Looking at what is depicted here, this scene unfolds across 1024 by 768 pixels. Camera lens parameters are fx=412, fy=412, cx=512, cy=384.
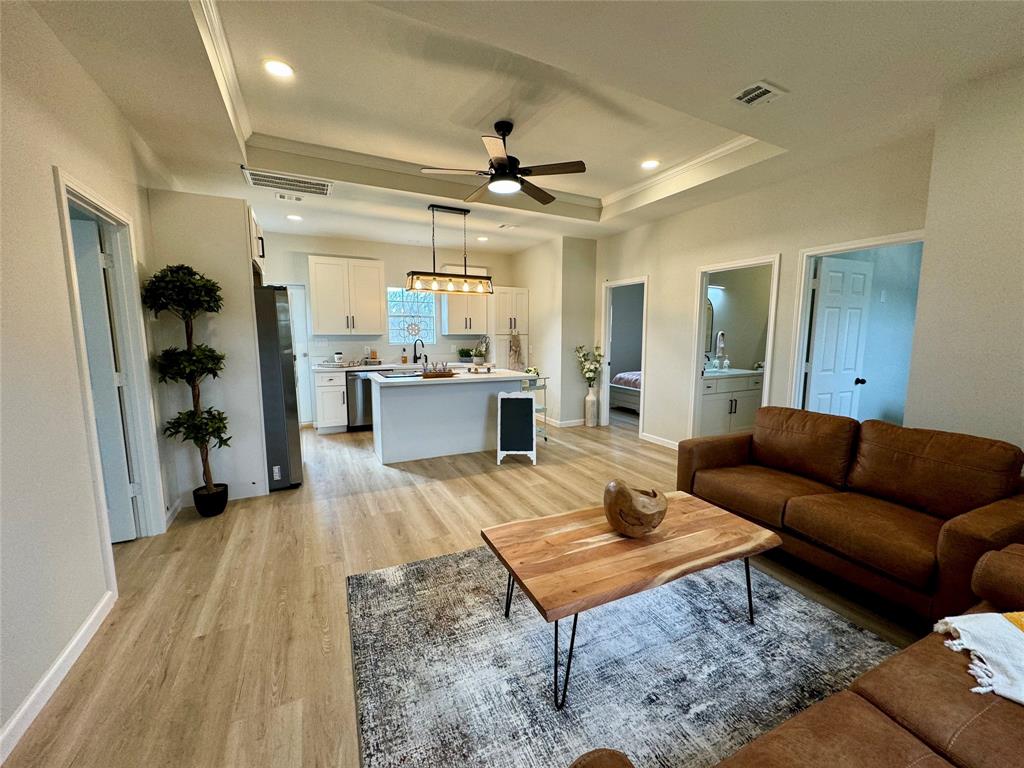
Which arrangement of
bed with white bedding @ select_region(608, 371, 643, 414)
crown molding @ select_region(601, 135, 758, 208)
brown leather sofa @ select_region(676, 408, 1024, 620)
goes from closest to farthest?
brown leather sofa @ select_region(676, 408, 1024, 620), crown molding @ select_region(601, 135, 758, 208), bed with white bedding @ select_region(608, 371, 643, 414)

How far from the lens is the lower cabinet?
5652 millimetres

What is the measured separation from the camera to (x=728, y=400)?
506 centimetres

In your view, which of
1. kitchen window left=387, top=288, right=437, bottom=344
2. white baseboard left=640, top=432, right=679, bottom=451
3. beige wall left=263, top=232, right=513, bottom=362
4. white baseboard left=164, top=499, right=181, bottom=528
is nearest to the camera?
white baseboard left=164, top=499, right=181, bottom=528

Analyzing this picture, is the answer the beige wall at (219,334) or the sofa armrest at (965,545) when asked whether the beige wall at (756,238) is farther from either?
the beige wall at (219,334)

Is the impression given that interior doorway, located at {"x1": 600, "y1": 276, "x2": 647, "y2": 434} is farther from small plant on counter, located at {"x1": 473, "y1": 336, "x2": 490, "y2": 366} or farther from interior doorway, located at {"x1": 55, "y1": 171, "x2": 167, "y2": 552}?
interior doorway, located at {"x1": 55, "y1": 171, "x2": 167, "y2": 552}

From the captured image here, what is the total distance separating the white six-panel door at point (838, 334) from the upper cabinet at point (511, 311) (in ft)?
13.5

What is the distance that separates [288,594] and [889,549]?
9.76 ft

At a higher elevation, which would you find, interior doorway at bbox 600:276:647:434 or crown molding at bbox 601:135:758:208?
crown molding at bbox 601:135:758:208

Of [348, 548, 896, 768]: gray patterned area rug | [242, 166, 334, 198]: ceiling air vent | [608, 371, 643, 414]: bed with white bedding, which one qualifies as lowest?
[348, 548, 896, 768]: gray patterned area rug

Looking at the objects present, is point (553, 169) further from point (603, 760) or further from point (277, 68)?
point (603, 760)

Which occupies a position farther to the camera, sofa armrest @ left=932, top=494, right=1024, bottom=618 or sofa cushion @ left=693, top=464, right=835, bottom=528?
sofa cushion @ left=693, top=464, right=835, bottom=528

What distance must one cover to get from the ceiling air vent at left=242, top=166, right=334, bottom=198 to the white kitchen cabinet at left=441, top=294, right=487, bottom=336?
9.74 ft

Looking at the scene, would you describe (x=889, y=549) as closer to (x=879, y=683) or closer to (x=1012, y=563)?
(x=1012, y=563)

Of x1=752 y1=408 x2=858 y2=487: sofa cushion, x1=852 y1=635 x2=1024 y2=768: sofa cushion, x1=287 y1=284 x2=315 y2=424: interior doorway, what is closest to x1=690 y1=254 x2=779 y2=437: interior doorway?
x1=752 y1=408 x2=858 y2=487: sofa cushion
